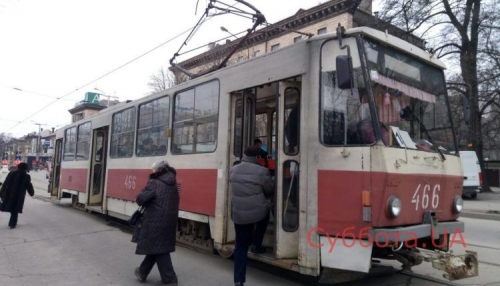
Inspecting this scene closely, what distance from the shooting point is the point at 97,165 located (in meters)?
11.6

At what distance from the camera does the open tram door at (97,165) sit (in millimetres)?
11484

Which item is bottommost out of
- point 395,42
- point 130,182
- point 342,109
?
point 130,182

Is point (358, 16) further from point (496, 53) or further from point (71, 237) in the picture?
point (71, 237)

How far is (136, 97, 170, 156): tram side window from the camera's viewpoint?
303 inches

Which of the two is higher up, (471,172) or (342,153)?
(471,172)

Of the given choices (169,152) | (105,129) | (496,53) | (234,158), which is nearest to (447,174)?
(234,158)

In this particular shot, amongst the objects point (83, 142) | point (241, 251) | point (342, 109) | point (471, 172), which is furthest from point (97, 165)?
point (471, 172)

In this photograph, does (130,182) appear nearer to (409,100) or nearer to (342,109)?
(342,109)

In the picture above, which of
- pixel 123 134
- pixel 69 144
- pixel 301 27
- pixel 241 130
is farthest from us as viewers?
pixel 301 27

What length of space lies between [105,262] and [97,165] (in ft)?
19.3

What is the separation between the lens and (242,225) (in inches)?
187

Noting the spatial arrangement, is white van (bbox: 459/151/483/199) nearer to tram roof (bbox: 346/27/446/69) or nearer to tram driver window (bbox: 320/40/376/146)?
tram roof (bbox: 346/27/446/69)

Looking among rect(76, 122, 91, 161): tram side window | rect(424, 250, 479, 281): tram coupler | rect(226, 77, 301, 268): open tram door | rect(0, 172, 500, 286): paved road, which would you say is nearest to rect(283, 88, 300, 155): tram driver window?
rect(226, 77, 301, 268): open tram door

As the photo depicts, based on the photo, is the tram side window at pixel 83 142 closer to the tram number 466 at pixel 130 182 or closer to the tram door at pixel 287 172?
the tram number 466 at pixel 130 182
